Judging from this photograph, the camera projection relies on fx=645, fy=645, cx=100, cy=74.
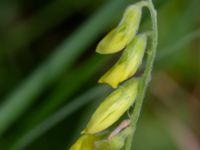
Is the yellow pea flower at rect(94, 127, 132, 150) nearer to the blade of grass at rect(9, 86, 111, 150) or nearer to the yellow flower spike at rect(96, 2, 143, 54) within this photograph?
the yellow flower spike at rect(96, 2, 143, 54)

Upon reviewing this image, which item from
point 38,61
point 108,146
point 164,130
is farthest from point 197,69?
point 108,146

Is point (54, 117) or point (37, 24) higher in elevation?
point (37, 24)

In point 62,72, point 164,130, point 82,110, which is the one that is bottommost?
point 164,130

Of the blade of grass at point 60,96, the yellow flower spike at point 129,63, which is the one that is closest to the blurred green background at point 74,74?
the blade of grass at point 60,96

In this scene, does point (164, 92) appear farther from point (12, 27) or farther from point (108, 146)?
point (108, 146)

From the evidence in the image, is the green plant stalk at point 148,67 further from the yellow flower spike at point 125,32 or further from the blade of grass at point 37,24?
the blade of grass at point 37,24

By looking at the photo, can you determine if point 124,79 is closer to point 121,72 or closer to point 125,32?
point 121,72

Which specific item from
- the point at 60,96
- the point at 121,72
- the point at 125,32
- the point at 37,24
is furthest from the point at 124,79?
the point at 37,24
